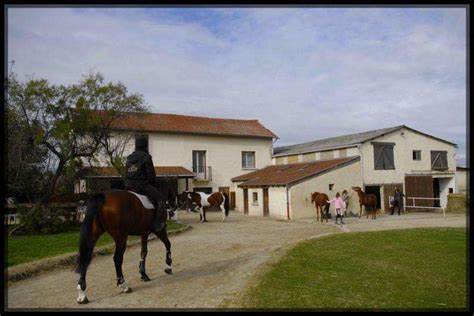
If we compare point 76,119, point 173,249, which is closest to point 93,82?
point 76,119

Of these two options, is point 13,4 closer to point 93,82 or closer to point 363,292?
point 363,292

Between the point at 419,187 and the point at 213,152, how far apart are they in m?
15.0

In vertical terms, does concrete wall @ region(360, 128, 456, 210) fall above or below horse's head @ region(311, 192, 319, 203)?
above

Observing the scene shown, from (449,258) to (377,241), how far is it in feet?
9.09

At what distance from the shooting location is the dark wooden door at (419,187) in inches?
1021

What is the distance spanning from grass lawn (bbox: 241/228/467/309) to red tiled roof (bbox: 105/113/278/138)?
1948cm

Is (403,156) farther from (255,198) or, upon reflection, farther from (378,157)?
(255,198)

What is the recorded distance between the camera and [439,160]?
28250mm

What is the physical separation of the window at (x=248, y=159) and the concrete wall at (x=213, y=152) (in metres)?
0.28

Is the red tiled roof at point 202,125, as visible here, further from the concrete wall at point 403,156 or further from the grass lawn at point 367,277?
the grass lawn at point 367,277

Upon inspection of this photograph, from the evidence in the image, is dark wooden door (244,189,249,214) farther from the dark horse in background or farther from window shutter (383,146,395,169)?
window shutter (383,146,395,169)

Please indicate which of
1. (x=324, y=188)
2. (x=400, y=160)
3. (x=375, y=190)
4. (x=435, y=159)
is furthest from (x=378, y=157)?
(x=435, y=159)

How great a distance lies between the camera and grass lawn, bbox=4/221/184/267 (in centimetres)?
998

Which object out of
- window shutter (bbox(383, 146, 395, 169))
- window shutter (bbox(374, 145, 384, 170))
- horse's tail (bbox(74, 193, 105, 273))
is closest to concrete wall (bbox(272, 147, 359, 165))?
window shutter (bbox(374, 145, 384, 170))
